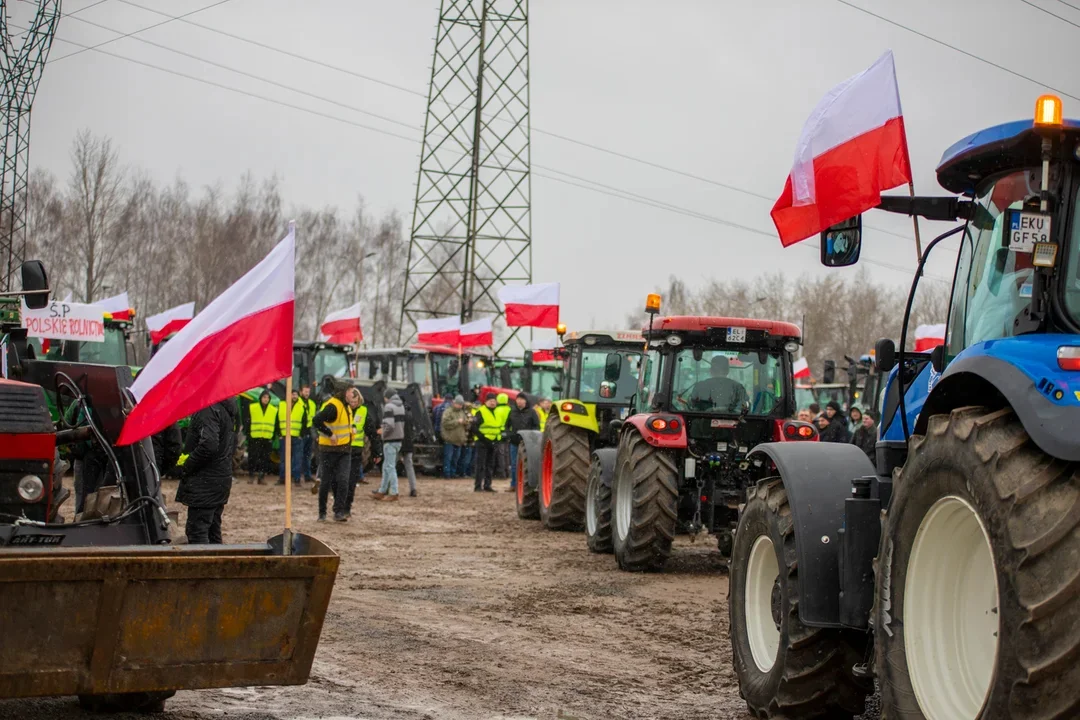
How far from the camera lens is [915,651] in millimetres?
4348

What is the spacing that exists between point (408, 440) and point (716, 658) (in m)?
13.0

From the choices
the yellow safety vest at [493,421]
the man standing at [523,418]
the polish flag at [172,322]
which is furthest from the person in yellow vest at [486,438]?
the polish flag at [172,322]

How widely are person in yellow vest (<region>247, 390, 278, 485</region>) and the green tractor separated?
18.3 feet

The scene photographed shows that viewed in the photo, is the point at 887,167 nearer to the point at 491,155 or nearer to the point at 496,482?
the point at 496,482

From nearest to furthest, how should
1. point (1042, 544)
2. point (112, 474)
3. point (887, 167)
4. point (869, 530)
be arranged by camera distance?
point (1042, 544), point (869, 530), point (887, 167), point (112, 474)

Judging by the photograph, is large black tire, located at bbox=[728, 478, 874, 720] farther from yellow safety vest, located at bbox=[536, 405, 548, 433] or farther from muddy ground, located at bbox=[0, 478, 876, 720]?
yellow safety vest, located at bbox=[536, 405, 548, 433]

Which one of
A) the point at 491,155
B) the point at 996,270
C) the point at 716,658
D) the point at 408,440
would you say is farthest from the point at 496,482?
the point at 996,270

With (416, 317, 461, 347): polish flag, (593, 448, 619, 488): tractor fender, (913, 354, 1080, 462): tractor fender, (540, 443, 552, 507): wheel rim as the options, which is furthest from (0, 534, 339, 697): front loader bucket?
(416, 317, 461, 347): polish flag

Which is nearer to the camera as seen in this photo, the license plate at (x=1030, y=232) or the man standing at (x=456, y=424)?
the license plate at (x=1030, y=232)

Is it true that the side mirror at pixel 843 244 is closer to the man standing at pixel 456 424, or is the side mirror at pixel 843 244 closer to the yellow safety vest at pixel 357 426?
the yellow safety vest at pixel 357 426

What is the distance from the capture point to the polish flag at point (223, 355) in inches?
232

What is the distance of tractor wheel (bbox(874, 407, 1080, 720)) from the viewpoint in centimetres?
346

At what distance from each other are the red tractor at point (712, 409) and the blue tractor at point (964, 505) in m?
5.79

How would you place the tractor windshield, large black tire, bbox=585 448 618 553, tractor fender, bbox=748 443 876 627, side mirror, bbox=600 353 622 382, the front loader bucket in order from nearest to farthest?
1. the front loader bucket
2. tractor fender, bbox=748 443 876 627
3. the tractor windshield
4. large black tire, bbox=585 448 618 553
5. side mirror, bbox=600 353 622 382
